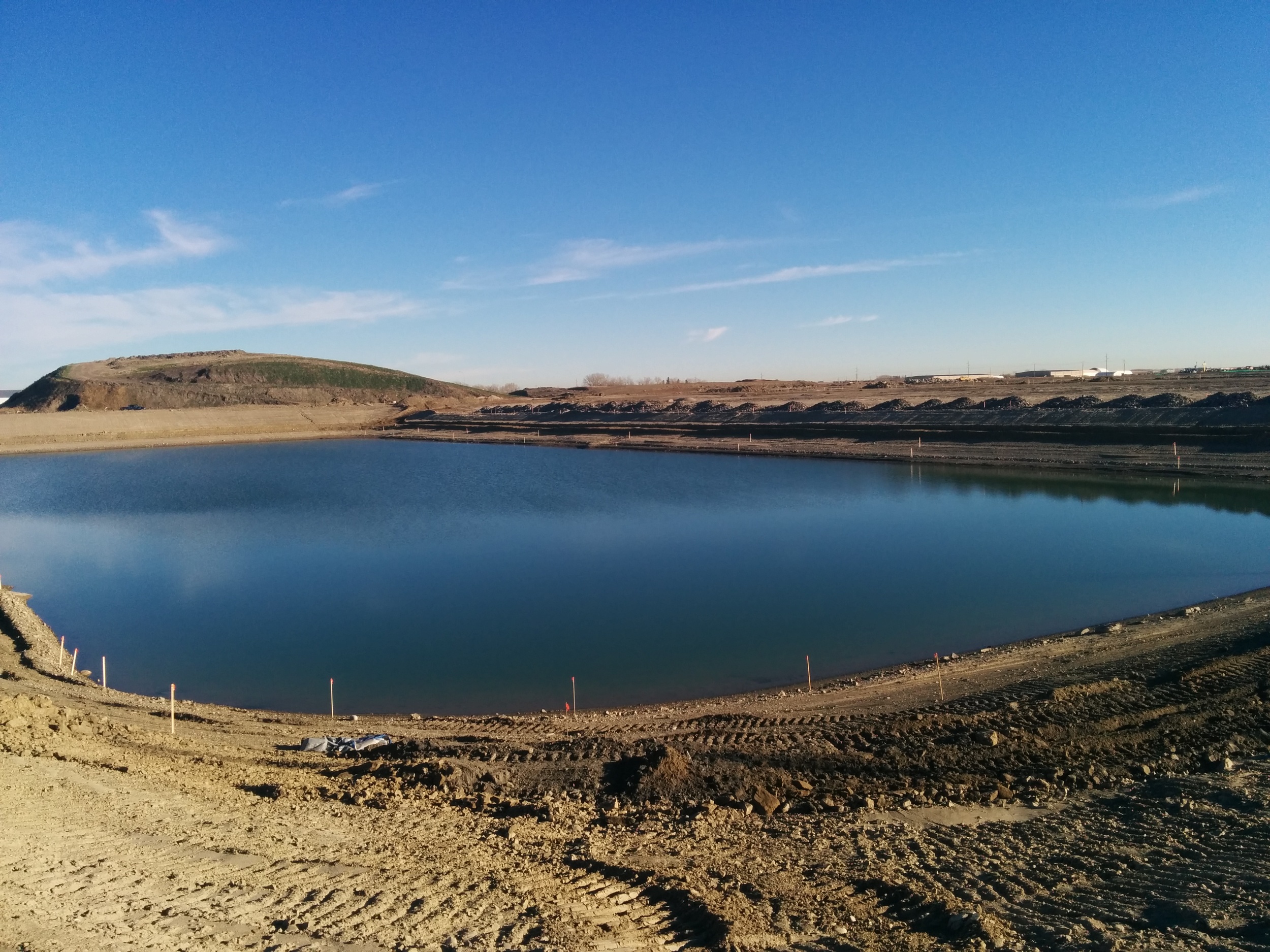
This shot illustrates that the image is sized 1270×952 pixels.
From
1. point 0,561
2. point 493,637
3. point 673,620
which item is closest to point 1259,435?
point 673,620

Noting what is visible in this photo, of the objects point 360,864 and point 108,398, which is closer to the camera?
point 360,864

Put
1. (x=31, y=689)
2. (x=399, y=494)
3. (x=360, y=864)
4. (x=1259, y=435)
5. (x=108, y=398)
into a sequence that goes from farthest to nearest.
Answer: (x=108, y=398), (x=399, y=494), (x=1259, y=435), (x=31, y=689), (x=360, y=864)

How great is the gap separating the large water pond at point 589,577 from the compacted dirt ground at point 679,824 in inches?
110

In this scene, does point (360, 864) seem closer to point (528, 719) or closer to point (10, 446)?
point (528, 719)

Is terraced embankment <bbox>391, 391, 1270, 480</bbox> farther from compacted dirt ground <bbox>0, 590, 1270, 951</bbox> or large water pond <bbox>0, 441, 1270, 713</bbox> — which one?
compacted dirt ground <bbox>0, 590, 1270, 951</bbox>

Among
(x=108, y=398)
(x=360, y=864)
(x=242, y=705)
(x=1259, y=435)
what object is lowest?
(x=242, y=705)

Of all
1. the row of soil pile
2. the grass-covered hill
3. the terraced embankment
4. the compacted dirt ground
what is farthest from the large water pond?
the grass-covered hill

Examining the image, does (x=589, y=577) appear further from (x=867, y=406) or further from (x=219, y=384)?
(x=219, y=384)

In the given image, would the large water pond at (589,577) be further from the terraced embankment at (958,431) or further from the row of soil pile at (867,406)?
the row of soil pile at (867,406)

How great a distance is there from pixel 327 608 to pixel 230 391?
82948mm

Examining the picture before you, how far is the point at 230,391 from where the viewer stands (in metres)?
89.9

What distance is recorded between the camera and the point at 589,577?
800 inches

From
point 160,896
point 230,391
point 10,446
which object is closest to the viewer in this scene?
point 160,896

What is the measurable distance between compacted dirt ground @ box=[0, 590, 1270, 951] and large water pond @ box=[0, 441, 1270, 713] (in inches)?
110
